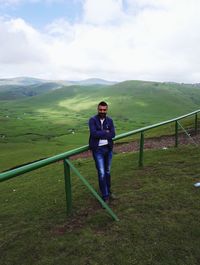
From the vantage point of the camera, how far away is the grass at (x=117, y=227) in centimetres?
512

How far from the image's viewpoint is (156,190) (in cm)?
803

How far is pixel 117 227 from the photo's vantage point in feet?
19.8

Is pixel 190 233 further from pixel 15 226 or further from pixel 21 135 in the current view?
pixel 21 135

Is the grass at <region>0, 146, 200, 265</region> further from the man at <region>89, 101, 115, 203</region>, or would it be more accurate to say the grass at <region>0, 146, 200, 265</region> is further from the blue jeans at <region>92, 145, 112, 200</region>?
the man at <region>89, 101, 115, 203</region>

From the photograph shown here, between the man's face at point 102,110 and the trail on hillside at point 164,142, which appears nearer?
the man's face at point 102,110

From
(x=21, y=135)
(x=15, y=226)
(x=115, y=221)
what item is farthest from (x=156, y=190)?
(x=21, y=135)

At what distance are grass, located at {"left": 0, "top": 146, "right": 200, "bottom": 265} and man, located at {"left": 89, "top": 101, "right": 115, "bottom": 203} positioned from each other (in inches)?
29.3

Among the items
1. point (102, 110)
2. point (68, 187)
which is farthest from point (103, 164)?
point (102, 110)

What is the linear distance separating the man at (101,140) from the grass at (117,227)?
745 millimetres

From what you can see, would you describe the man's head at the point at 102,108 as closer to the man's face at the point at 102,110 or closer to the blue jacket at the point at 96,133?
the man's face at the point at 102,110

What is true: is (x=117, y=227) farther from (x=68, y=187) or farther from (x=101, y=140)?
(x=101, y=140)

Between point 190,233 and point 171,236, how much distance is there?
41 cm

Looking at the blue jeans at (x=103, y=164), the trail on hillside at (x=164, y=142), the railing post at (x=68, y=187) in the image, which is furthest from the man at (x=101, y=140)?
the trail on hillside at (x=164, y=142)

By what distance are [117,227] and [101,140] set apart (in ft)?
7.23
